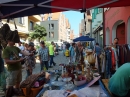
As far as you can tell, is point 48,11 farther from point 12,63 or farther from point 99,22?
point 99,22

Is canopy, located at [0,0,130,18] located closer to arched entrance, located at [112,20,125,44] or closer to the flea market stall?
the flea market stall

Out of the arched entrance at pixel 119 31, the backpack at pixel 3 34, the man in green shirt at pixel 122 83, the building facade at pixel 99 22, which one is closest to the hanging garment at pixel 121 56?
the man in green shirt at pixel 122 83

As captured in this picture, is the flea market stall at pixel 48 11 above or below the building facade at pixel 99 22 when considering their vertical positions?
below

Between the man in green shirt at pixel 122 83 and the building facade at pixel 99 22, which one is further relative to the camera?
the building facade at pixel 99 22

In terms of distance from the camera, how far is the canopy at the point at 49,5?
10.9ft

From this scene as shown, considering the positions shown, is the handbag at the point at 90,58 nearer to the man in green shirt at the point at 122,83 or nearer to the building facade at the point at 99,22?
the man in green shirt at the point at 122,83

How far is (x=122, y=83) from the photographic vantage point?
264 cm

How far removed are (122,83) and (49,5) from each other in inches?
85.0

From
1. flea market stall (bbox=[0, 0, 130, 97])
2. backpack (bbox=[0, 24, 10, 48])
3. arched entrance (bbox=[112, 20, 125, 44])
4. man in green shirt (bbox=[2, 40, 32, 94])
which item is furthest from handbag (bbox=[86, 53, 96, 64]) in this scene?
backpack (bbox=[0, 24, 10, 48])

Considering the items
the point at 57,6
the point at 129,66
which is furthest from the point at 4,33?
the point at 129,66

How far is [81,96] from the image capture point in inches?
82.6

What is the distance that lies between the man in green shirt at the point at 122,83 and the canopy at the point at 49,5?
1494mm

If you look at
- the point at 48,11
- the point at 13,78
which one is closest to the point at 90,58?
the point at 48,11

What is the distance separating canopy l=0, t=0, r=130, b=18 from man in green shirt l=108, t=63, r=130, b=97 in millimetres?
1494
